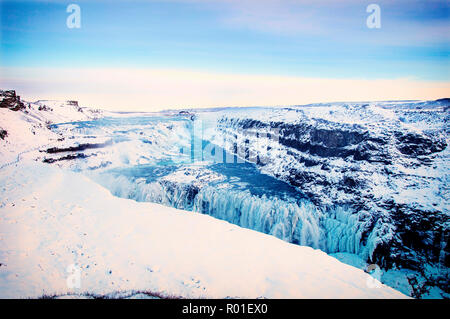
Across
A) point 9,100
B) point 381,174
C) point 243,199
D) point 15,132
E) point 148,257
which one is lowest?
point 243,199

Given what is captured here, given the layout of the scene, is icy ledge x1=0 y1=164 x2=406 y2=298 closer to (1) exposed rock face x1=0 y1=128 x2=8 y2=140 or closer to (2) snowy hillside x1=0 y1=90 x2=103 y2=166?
(2) snowy hillside x1=0 y1=90 x2=103 y2=166

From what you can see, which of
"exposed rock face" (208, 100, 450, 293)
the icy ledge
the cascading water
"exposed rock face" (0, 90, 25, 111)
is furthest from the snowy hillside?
"exposed rock face" (208, 100, 450, 293)

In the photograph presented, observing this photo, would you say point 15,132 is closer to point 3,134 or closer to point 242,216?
point 3,134

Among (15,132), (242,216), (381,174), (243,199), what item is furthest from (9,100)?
(381,174)

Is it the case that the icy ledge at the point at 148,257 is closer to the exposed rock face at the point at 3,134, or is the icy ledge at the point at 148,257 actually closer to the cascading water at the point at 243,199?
the cascading water at the point at 243,199
